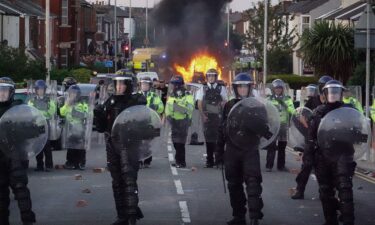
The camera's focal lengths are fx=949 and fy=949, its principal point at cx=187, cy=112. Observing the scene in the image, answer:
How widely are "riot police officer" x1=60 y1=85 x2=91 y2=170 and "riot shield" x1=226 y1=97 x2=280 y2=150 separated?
7.84 m

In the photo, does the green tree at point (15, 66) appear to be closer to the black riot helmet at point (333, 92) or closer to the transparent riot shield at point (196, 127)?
the transparent riot shield at point (196, 127)

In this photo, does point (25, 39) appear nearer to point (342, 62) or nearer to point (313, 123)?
point (342, 62)

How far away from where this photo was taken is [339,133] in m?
11.0

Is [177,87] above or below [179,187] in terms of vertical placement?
above

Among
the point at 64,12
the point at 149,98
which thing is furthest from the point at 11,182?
the point at 64,12

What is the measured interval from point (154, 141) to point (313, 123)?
192cm

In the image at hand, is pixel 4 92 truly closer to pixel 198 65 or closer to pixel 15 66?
pixel 15 66

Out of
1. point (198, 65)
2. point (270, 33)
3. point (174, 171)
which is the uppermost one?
point (270, 33)

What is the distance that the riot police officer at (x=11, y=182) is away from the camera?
10.5 m

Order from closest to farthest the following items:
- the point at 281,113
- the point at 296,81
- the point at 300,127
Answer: the point at 300,127, the point at 281,113, the point at 296,81

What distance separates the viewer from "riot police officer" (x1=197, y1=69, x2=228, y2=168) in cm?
1888

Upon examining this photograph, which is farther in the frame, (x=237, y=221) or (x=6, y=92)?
(x=237, y=221)

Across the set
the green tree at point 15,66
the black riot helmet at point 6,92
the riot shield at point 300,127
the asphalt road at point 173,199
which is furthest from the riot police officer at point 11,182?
the green tree at point 15,66

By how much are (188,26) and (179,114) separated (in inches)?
1497
